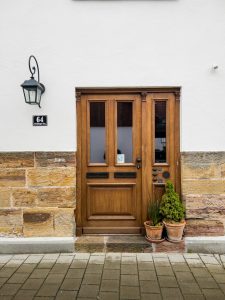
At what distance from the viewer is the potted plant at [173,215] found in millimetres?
4410

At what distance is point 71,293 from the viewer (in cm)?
337

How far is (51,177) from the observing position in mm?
4594

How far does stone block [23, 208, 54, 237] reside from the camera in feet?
15.0

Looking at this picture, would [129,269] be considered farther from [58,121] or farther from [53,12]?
[53,12]

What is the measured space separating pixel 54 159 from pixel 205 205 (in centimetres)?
237

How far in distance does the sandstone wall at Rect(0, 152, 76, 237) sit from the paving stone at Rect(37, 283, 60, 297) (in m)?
1.11

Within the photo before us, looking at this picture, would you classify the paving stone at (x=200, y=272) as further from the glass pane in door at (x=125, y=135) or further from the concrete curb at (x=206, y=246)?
the glass pane in door at (x=125, y=135)

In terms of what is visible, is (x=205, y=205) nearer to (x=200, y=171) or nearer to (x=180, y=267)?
(x=200, y=171)

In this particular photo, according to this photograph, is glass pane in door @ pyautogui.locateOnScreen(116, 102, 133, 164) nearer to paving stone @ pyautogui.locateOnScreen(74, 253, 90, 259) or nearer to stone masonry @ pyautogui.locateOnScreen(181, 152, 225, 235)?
stone masonry @ pyautogui.locateOnScreen(181, 152, 225, 235)

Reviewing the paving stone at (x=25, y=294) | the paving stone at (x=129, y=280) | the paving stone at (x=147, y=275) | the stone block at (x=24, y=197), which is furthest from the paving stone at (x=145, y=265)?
the stone block at (x=24, y=197)

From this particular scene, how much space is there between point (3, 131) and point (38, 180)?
0.90 meters

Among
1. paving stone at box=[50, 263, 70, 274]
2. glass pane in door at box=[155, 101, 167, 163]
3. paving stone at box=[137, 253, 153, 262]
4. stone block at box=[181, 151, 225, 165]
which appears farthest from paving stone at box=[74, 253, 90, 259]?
stone block at box=[181, 151, 225, 165]

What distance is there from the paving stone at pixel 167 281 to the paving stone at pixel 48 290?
122 cm

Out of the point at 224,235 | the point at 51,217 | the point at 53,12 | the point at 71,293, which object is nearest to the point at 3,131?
the point at 51,217
